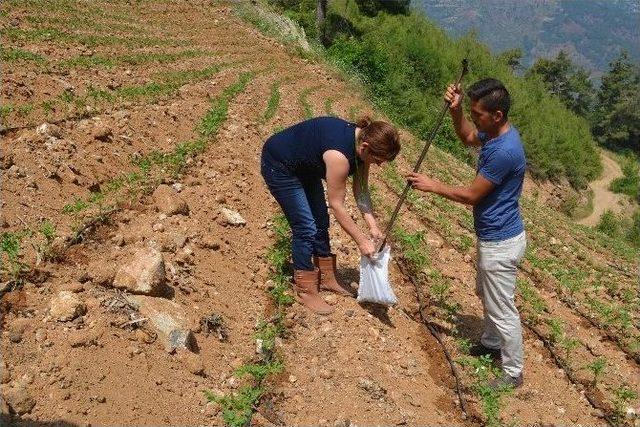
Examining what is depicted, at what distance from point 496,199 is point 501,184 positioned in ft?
0.34

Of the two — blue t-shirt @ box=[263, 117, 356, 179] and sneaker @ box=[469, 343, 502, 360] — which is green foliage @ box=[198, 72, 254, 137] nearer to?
blue t-shirt @ box=[263, 117, 356, 179]

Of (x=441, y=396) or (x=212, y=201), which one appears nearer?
(x=441, y=396)

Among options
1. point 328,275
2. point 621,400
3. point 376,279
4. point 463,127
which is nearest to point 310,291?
point 328,275

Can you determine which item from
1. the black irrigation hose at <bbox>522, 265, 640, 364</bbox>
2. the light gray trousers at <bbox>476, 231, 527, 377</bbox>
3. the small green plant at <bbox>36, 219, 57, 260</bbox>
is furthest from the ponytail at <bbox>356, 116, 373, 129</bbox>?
the black irrigation hose at <bbox>522, 265, 640, 364</bbox>

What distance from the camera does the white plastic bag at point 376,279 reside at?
3916mm

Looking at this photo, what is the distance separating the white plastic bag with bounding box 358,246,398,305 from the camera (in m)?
3.92

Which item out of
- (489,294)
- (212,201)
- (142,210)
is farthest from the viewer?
(212,201)

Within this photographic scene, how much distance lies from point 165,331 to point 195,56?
388 inches

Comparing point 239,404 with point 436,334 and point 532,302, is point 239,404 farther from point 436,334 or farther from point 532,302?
point 532,302

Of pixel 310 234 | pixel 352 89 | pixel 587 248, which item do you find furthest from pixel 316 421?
pixel 352 89

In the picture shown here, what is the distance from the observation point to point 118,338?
313 cm

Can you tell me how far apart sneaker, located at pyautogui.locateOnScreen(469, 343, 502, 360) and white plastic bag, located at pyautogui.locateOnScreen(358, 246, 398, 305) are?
711mm

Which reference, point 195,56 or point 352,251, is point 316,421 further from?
point 195,56

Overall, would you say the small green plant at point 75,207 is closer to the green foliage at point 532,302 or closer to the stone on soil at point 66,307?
the stone on soil at point 66,307
